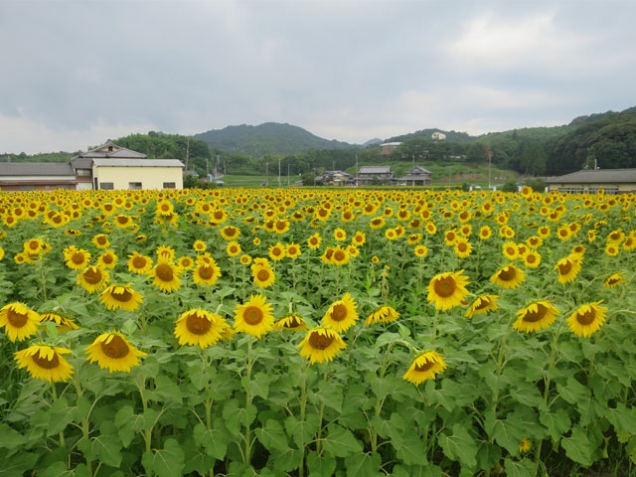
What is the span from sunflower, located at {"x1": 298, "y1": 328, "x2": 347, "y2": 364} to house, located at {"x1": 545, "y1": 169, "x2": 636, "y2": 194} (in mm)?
33913

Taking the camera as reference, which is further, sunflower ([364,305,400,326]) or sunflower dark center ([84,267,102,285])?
sunflower dark center ([84,267,102,285])

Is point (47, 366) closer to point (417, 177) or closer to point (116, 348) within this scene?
point (116, 348)

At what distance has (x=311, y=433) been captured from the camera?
80.1 inches

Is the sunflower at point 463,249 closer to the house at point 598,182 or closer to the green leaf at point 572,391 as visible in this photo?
the green leaf at point 572,391

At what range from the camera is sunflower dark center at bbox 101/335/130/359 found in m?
1.87

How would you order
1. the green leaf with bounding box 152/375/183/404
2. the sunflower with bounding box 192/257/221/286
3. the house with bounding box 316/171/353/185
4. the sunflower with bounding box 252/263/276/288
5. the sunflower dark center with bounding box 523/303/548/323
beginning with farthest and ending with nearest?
the house with bounding box 316/171/353/185 → the sunflower with bounding box 252/263/276/288 → the sunflower with bounding box 192/257/221/286 → the sunflower dark center with bounding box 523/303/548/323 → the green leaf with bounding box 152/375/183/404

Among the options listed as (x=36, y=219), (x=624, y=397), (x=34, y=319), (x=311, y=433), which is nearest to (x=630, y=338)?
(x=624, y=397)

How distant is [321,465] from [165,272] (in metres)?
1.55

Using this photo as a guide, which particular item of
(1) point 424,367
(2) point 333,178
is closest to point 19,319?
(1) point 424,367

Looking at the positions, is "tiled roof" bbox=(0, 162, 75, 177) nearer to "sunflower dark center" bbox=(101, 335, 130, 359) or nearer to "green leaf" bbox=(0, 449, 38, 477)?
"green leaf" bbox=(0, 449, 38, 477)

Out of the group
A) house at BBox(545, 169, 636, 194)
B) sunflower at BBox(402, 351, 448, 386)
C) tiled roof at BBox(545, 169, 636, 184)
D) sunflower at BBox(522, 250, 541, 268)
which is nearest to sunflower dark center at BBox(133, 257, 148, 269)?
sunflower at BBox(402, 351, 448, 386)

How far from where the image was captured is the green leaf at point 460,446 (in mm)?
2102

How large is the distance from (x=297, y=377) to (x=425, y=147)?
119 m

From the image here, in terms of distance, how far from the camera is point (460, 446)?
7.03 feet
